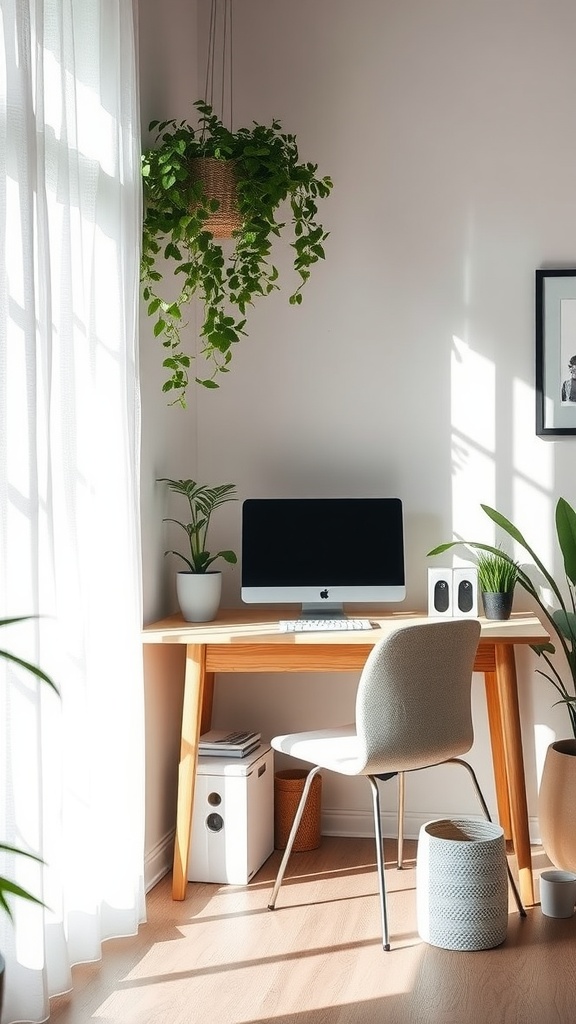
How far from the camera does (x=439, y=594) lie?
343 cm

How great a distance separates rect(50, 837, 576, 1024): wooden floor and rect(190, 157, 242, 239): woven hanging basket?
80.9 inches

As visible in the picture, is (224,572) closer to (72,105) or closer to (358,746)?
(358,746)

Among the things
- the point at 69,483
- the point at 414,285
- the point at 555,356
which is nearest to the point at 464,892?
the point at 69,483

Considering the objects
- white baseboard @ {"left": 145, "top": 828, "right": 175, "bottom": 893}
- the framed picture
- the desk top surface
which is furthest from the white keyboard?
the framed picture

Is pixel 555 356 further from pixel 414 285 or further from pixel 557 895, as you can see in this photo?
pixel 557 895

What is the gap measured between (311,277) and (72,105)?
134cm

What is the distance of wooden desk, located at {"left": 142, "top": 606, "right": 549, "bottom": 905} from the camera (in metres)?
3.07

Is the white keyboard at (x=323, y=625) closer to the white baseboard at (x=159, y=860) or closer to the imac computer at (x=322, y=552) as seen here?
the imac computer at (x=322, y=552)

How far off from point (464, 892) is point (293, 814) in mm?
976

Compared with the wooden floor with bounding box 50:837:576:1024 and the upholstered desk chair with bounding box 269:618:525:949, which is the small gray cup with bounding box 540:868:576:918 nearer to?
the wooden floor with bounding box 50:837:576:1024

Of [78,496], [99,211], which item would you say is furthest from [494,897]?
[99,211]

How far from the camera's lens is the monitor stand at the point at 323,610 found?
3.48m

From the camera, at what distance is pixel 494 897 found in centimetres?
273

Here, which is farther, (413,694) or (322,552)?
(322,552)
